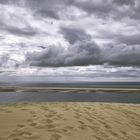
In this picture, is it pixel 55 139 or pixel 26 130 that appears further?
pixel 26 130

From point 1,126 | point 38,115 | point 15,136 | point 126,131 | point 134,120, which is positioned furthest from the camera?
point 134,120

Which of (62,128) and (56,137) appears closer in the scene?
(56,137)

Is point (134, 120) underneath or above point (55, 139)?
underneath

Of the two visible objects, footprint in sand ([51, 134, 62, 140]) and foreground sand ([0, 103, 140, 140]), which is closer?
footprint in sand ([51, 134, 62, 140])

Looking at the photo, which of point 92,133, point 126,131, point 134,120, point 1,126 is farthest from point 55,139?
point 134,120

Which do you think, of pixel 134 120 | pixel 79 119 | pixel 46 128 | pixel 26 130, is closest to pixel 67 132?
pixel 46 128

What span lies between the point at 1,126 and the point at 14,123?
1.56ft

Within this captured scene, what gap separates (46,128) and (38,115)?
190cm

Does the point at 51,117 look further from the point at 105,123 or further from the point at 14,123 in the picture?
the point at 105,123

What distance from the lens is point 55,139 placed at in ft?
18.6

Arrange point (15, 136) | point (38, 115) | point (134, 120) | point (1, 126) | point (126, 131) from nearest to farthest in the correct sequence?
point (15, 136) → point (1, 126) → point (126, 131) → point (38, 115) → point (134, 120)

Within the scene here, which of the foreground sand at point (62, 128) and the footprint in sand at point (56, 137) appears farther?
the foreground sand at point (62, 128)

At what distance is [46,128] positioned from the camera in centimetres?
649

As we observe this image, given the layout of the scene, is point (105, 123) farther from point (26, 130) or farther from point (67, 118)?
point (26, 130)
